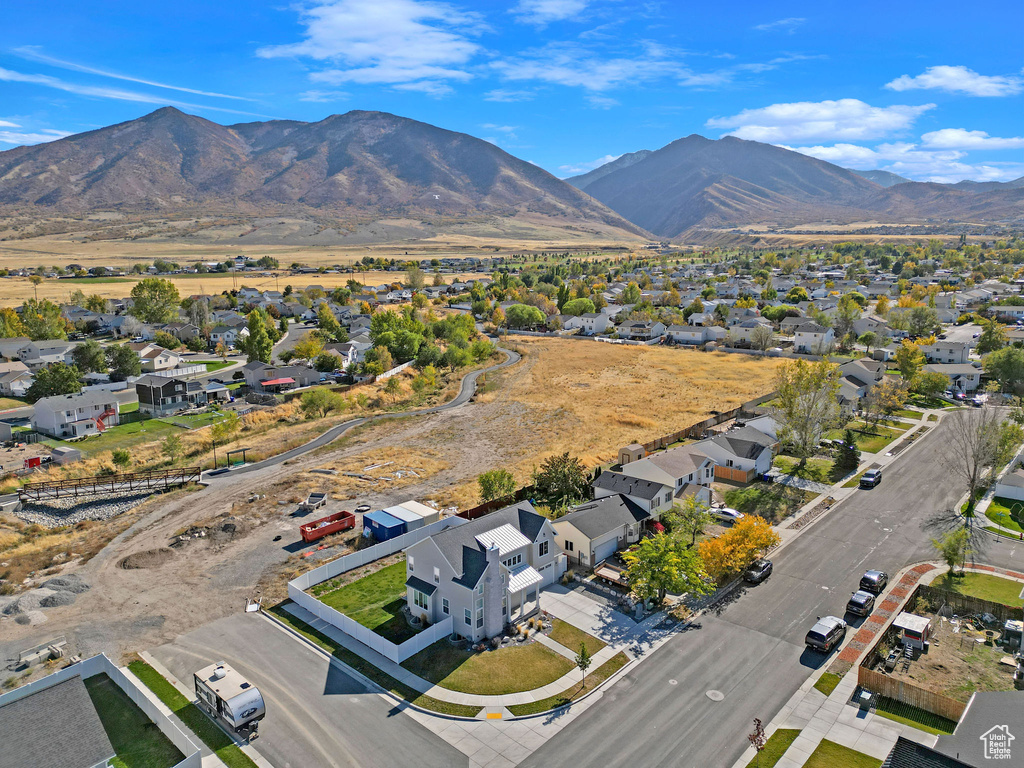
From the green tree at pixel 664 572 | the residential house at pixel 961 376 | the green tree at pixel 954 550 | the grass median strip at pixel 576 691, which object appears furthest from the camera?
the residential house at pixel 961 376

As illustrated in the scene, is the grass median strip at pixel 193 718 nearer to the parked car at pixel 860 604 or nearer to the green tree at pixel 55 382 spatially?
the parked car at pixel 860 604

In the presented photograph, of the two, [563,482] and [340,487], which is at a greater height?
[563,482]

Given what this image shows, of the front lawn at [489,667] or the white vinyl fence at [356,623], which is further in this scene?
the white vinyl fence at [356,623]

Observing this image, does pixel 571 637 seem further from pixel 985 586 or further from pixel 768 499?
pixel 768 499

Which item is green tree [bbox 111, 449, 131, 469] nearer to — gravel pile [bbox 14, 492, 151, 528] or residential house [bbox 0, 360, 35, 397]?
gravel pile [bbox 14, 492, 151, 528]

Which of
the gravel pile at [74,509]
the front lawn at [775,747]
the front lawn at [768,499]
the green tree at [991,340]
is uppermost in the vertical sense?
the green tree at [991,340]

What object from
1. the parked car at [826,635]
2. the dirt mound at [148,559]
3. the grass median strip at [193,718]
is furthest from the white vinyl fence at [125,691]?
the parked car at [826,635]

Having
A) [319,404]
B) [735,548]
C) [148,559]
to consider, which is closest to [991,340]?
[735,548]
